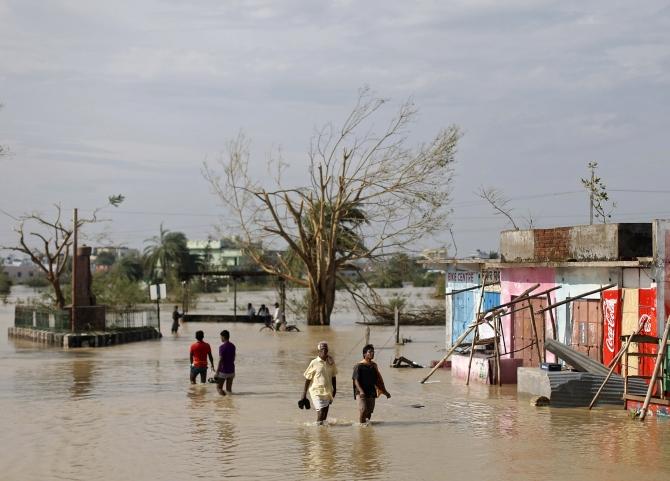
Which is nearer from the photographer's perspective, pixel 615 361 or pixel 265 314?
pixel 615 361

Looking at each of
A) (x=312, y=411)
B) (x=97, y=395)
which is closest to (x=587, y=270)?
(x=312, y=411)

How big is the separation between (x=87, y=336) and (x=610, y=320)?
20.4m

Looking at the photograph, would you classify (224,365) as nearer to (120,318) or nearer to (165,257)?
(120,318)

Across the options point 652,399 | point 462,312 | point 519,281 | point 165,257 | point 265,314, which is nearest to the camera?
point 652,399

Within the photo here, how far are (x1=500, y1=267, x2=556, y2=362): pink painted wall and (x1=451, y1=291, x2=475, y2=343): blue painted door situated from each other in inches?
106

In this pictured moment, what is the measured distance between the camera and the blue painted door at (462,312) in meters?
28.6

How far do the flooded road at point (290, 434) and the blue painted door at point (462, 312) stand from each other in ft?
10.6

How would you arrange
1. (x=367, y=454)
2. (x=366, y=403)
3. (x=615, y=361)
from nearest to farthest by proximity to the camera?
(x=367, y=454), (x=366, y=403), (x=615, y=361)

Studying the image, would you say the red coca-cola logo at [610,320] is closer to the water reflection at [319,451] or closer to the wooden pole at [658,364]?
the wooden pole at [658,364]

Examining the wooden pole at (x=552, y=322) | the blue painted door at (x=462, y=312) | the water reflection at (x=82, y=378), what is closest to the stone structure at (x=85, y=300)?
the water reflection at (x=82, y=378)

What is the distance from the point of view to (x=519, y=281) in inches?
965

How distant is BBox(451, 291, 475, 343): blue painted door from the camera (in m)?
28.6

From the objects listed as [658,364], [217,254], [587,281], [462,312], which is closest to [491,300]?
[462,312]

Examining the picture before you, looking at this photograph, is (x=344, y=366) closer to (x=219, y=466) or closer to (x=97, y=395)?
(x=97, y=395)
